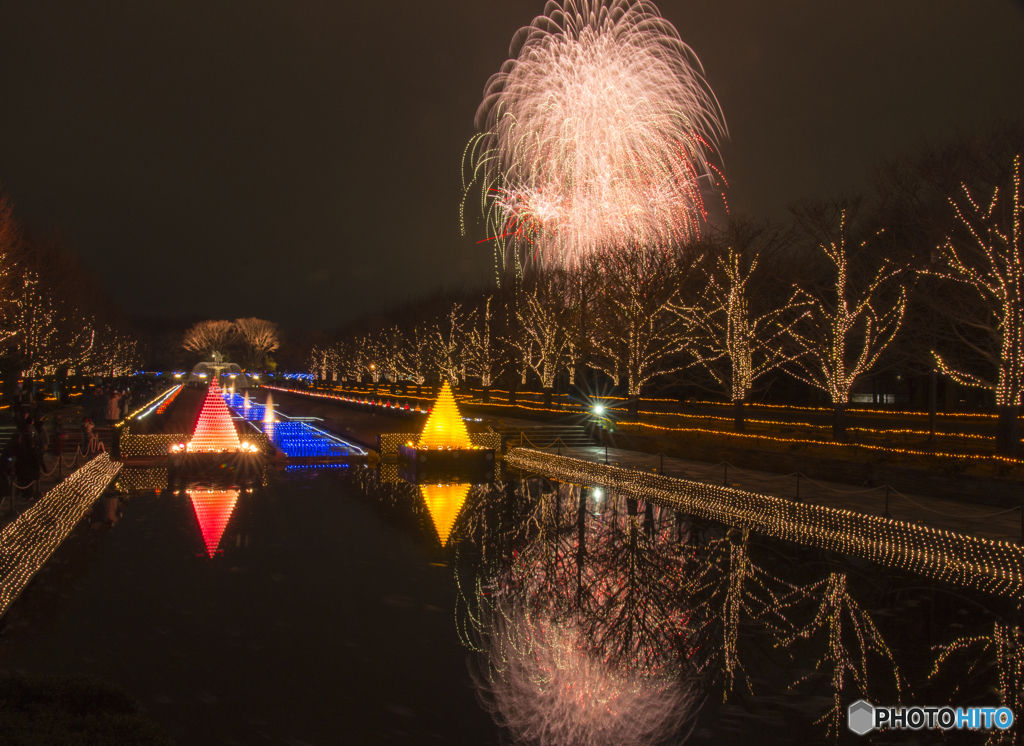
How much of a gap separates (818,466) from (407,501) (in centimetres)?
1012

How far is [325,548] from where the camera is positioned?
11.4m

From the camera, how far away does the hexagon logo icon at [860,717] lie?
18.2 ft

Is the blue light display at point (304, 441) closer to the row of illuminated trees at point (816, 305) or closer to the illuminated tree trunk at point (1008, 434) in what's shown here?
the row of illuminated trees at point (816, 305)

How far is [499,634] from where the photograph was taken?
24.9 feet

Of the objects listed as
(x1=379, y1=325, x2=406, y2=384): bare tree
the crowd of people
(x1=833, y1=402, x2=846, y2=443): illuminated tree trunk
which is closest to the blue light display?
the crowd of people

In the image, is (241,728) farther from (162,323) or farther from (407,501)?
(162,323)

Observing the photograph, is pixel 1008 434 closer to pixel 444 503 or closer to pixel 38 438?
pixel 444 503

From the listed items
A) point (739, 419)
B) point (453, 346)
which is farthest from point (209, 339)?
point (739, 419)

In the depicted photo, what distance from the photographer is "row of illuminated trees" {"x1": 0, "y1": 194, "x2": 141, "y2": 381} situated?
3721cm

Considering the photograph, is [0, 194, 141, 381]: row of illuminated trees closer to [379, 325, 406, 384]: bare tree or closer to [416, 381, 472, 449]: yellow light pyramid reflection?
[416, 381, 472, 449]: yellow light pyramid reflection

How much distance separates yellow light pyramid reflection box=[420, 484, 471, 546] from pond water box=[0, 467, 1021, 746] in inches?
18.6

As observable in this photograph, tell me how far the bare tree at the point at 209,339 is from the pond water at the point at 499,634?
150 metres

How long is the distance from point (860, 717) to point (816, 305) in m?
25.1

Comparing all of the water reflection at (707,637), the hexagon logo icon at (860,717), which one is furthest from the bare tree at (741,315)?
the hexagon logo icon at (860,717)
